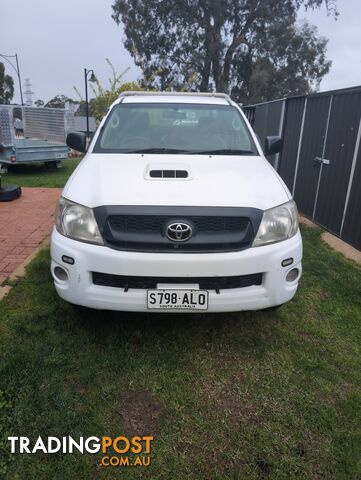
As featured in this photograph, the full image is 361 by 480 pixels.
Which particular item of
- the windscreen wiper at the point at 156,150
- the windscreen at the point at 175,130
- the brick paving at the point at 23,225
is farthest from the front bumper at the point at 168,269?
the brick paving at the point at 23,225

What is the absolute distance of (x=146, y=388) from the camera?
2.45m

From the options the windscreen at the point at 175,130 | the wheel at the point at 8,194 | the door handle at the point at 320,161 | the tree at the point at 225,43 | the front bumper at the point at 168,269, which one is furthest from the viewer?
the tree at the point at 225,43

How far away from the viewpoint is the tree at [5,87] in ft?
145

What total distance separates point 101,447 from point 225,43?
2878 centimetres

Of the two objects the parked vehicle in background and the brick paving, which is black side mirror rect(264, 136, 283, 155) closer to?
the brick paving

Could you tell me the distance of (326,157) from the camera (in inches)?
238

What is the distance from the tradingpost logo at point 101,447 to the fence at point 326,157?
4151 millimetres

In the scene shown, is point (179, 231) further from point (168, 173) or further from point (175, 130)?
point (175, 130)

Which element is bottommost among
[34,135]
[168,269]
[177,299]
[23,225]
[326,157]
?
[23,225]

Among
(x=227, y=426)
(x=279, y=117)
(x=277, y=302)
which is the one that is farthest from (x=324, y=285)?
(x=279, y=117)

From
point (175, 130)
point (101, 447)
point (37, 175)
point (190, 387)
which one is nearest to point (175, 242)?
point (190, 387)

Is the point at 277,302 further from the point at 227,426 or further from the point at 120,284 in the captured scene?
the point at 120,284

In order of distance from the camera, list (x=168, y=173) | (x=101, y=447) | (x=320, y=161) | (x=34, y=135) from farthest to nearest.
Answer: (x=34, y=135), (x=320, y=161), (x=168, y=173), (x=101, y=447)

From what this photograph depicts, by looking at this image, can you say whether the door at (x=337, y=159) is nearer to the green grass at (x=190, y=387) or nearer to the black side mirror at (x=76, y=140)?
the green grass at (x=190, y=387)
